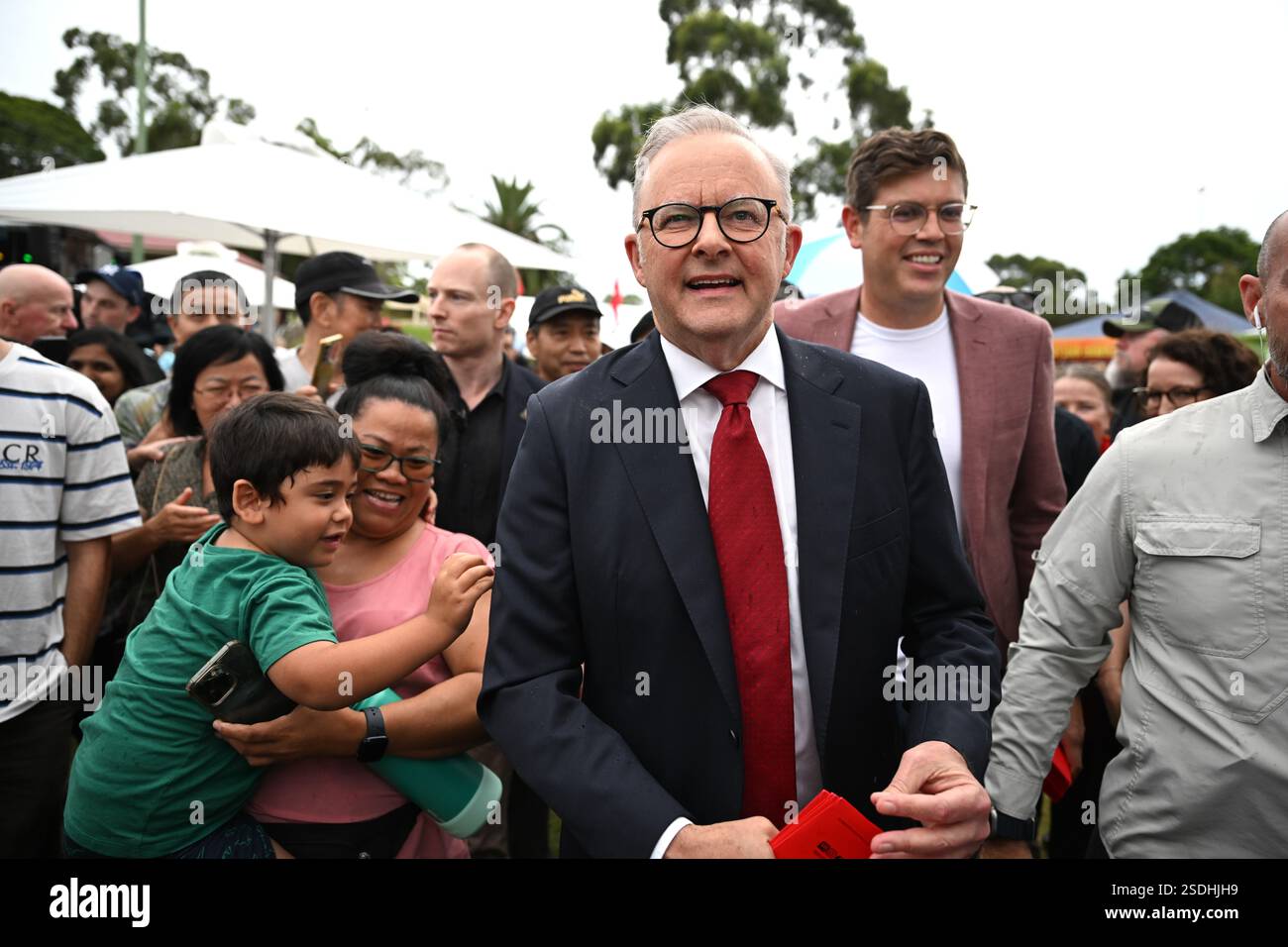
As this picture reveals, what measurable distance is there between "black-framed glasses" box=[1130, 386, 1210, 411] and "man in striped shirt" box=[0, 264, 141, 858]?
3671 millimetres

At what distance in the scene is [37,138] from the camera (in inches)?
1086

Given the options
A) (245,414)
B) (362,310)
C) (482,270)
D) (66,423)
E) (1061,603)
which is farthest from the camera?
(362,310)

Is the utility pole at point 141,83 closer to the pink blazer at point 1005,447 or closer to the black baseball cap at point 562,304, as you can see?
the black baseball cap at point 562,304

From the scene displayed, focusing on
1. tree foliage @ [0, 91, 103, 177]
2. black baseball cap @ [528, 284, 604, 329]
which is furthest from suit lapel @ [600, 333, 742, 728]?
tree foliage @ [0, 91, 103, 177]

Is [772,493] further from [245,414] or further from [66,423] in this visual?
[66,423]

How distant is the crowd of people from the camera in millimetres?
1867

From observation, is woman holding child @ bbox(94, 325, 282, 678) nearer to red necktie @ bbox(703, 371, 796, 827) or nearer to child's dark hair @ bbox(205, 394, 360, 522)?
child's dark hair @ bbox(205, 394, 360, 522)

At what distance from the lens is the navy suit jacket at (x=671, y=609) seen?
183cm

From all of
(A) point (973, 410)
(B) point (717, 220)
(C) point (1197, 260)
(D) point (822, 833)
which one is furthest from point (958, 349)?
(C) point (1197, 260)

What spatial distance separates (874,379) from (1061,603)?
710mm

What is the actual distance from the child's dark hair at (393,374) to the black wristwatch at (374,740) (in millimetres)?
866

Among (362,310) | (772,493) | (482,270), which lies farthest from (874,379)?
(362,310)

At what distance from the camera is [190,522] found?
10.1 ft
